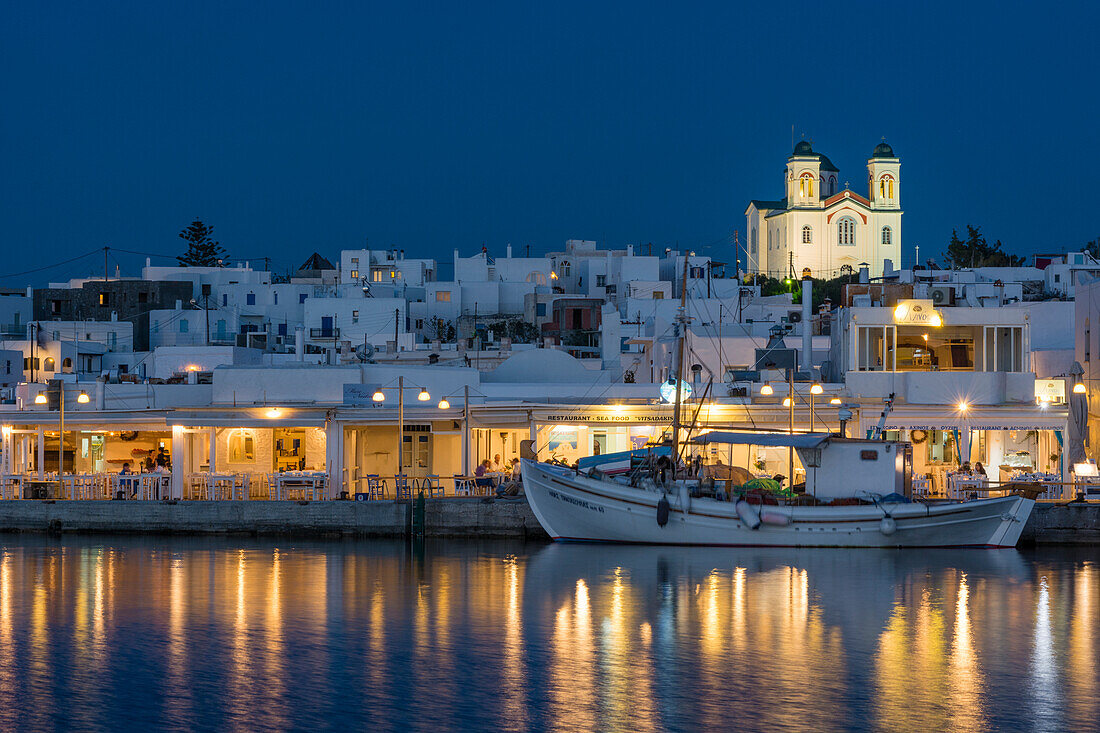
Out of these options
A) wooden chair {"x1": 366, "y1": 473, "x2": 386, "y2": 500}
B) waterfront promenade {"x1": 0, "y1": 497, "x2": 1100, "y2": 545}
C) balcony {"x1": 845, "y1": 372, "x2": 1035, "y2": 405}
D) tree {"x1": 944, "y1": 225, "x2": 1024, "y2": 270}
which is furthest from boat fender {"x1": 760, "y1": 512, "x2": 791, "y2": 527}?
tree {"x1": 944, "y1": 225, "x2": 1024, "y2": 270}

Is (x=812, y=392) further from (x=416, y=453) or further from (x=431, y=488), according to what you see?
(x=416, y=453)

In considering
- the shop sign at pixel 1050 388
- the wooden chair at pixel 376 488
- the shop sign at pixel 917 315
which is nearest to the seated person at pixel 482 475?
the wooden chair at pixel 376 488

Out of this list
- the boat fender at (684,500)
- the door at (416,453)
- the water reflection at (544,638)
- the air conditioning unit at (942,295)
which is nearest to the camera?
the water reflection at (544,638)

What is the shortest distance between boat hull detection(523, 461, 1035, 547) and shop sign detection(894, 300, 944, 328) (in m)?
7.97

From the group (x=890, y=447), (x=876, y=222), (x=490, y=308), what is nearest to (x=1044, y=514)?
(x=890, y=447)

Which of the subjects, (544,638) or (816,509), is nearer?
(544,638)

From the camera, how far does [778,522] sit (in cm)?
3041

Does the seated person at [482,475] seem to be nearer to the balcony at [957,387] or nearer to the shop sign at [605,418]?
the shop sign at [605,418]

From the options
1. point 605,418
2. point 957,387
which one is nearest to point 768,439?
point 605,418

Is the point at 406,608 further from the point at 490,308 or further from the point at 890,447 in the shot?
the point at 490,308

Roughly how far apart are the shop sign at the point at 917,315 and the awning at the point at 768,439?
267 inches

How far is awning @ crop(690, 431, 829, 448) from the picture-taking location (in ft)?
99.6

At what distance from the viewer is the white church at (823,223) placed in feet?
383

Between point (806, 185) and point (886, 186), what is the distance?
7326 mm
